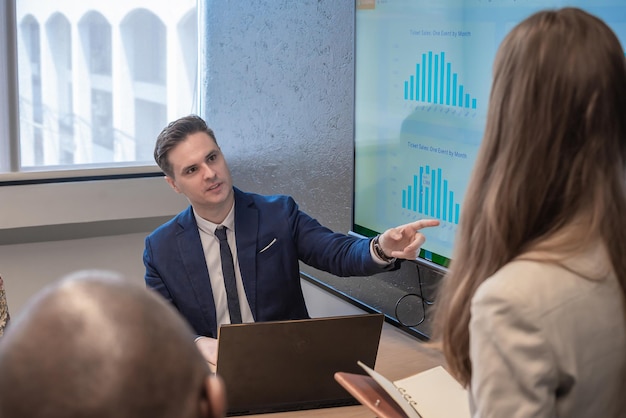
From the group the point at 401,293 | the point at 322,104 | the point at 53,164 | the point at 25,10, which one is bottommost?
the point at 401,293

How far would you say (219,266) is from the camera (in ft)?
8.23

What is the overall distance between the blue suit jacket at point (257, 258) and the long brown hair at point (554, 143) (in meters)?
1.29

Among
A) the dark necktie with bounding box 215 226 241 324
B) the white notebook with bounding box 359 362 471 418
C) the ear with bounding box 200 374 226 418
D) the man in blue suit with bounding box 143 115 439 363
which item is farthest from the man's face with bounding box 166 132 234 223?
the ear with bounding box 200 374 226 418

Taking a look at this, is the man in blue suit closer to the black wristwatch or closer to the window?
the black wristwatch

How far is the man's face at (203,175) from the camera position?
2453mm

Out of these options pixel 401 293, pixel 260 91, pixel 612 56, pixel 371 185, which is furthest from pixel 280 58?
pixel 612 56

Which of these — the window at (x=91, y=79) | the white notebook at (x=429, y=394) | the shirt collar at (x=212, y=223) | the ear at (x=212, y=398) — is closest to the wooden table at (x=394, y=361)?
the white notebook at (x=429, y=394)

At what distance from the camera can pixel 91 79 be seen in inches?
149

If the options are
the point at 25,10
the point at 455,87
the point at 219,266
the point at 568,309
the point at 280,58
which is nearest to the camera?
the point at 568,309

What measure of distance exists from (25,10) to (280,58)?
1.24 m

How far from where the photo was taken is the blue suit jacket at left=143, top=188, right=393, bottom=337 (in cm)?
247

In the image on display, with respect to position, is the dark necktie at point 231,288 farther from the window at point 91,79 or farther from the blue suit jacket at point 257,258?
Result: the window at point 91,79

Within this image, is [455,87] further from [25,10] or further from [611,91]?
[25,10]

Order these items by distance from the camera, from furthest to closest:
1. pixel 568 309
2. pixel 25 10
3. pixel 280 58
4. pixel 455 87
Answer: pixel 25 10, pixel 280 58, pixel 455 87, pixel 568 309
